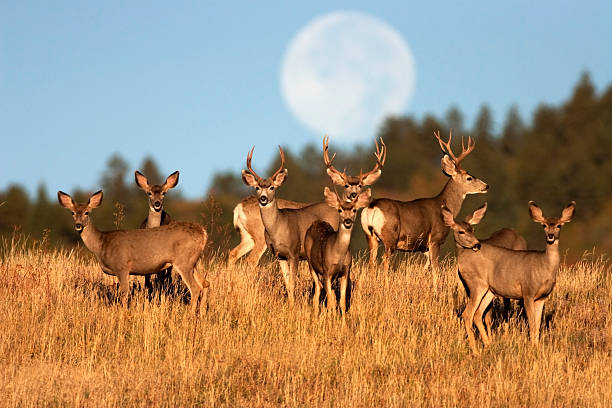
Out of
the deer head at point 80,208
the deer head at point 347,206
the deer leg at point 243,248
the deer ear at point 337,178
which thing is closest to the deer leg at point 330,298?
the deer head at point 347,206

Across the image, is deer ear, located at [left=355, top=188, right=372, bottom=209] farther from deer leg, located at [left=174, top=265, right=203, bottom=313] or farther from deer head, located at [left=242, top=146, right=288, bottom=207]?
deer leg, located at [left=174, top=265, right=203, bottom=313]

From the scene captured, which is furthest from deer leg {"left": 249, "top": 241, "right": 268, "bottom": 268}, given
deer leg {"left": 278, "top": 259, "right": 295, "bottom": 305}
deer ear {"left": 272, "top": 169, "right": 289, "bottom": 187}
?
deer ear {"left": 272, "top": 169, "right": 289, "bottom": 187}

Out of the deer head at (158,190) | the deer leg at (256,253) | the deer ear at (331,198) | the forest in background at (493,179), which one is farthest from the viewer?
the forest in background at (493,179)

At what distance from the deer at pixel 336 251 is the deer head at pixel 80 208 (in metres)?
2.88

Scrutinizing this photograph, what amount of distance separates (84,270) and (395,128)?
3610 inches

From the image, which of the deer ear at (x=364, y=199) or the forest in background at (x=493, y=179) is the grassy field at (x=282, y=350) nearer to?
the deer ear at (x=364, y=199)

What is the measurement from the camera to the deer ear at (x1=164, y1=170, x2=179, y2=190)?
11.6 metres

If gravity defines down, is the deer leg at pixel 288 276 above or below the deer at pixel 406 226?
below

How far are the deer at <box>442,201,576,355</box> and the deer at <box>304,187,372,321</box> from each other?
120 cm

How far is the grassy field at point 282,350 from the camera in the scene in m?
7.72

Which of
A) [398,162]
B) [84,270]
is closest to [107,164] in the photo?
[398,162]

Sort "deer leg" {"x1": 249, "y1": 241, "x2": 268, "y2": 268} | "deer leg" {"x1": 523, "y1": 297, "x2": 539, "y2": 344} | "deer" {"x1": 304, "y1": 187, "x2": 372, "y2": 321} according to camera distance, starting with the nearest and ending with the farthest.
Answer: "deer leg" {"x1": 523, "y1": 297, "x2": 539, "y2": 344}
"deer" {"x1": 304, "y1": 187, "x2": 372, "y2": 321}
"deer leg" {"x1": 249, "y1": 241, "x2": 268, "y2": 268}

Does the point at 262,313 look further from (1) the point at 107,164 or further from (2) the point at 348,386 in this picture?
(1) the point at 107,164

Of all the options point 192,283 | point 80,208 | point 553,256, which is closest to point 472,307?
point 553,256
